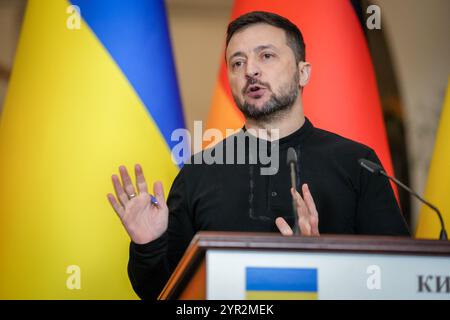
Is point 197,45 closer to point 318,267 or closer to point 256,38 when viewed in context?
point 256,38

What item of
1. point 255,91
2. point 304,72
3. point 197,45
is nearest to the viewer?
point 255,91

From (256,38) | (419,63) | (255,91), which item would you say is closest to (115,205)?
(255,91)

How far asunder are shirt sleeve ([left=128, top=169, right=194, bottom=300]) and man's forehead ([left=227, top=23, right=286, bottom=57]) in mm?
433

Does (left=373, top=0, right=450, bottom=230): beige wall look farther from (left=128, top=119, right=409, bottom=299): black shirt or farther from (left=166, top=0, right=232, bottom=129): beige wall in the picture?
(left=128, top=119, right=409, bottom=299): black shirt

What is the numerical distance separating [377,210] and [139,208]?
2.42 feet

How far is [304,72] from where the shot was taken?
101 inches

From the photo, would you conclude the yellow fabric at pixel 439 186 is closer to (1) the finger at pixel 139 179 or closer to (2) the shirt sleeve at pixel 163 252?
(2) the shirt sleeve at pixel 163 252

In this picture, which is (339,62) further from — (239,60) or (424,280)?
(424,280)

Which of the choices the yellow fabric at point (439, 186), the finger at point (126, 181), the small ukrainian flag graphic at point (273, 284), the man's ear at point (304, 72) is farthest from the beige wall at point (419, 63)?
the small ukrainian flag graphic at point (273, 284)

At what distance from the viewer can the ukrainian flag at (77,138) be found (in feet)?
7.88

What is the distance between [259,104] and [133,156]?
442 millimetres

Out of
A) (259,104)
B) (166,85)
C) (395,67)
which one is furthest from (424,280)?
(395,67)

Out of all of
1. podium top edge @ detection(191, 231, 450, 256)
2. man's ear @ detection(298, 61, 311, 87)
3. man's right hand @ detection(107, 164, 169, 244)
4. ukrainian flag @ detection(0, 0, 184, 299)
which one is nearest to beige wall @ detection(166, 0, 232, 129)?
ukrainian flag @ detection(0, 0, 184, 299)

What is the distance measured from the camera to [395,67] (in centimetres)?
409
